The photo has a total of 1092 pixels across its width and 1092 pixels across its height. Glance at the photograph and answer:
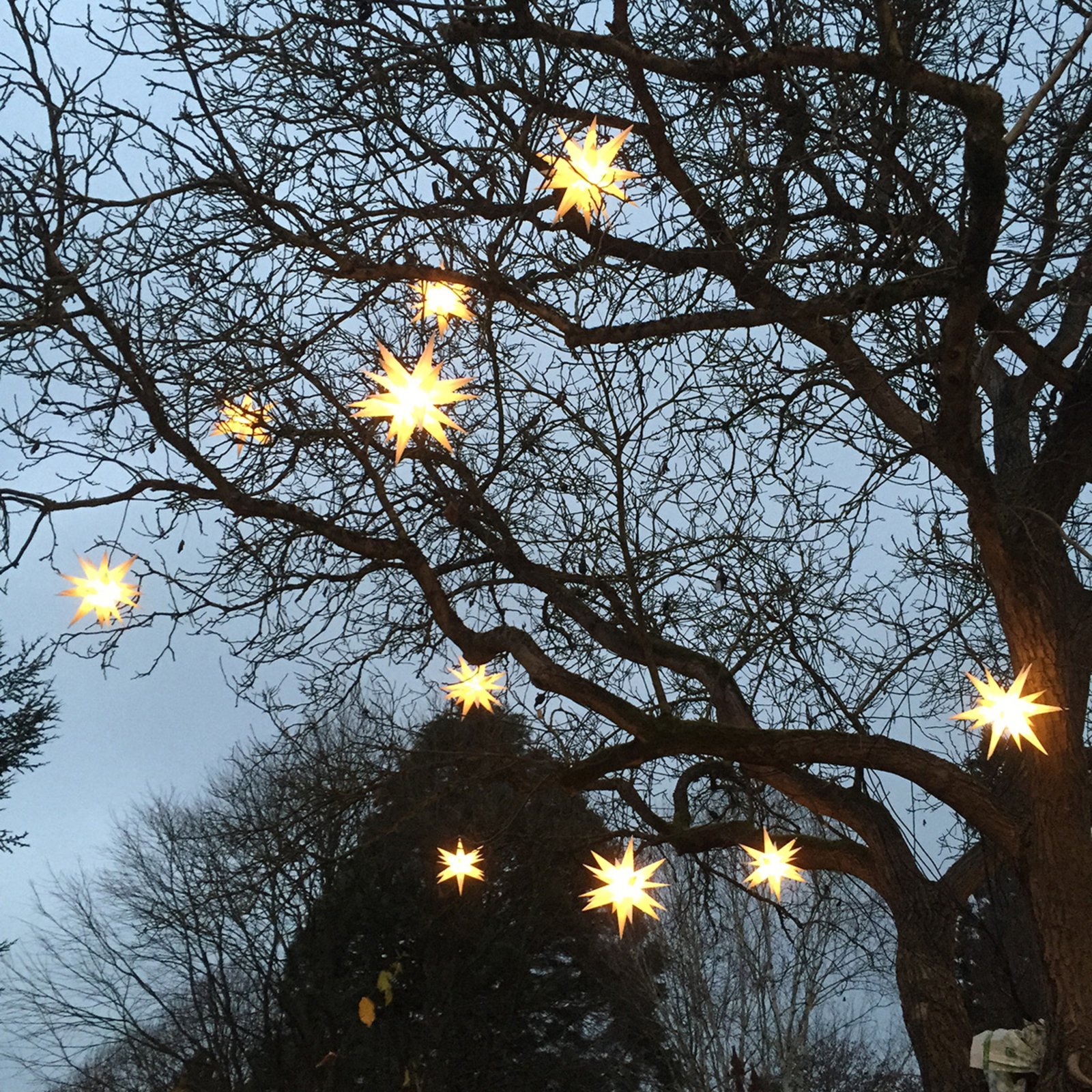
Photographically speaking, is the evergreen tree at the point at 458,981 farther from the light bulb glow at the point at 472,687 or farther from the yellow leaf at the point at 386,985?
the light bulb glow at the point at 472,687

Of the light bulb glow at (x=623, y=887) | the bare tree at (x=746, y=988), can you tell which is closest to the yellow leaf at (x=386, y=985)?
the bare tree at (x=746, y=988)

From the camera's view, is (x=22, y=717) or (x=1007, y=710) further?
(x=22, y=717)

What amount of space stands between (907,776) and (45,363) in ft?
14.6

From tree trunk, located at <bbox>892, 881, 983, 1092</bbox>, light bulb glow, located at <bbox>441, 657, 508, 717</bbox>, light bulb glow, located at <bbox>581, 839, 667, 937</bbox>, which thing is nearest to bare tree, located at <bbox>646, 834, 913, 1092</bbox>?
tree trunk, located at <bbox>892, 881, 983, 1092</bbox>

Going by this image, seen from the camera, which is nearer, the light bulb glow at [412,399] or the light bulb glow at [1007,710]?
the light bulb glow at [412,399]

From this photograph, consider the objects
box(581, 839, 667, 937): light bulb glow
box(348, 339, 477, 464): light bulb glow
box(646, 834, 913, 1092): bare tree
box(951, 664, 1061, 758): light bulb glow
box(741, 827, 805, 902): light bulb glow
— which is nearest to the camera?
box(348, 339, 477, 464): light bulb glow

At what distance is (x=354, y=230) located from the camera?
4.65 metres

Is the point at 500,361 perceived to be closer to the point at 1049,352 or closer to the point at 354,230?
the point at 354,230

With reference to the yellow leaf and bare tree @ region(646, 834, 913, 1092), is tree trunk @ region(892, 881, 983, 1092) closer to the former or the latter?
bare tree @ region(646, 834, 913, 1092)

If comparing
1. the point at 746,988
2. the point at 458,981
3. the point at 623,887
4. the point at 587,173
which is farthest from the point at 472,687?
the point at 458,981

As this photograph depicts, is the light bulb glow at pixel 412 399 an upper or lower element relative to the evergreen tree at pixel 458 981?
lower

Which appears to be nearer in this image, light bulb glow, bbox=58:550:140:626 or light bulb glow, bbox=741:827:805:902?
light bulb glow, bbox=58:550:140:626

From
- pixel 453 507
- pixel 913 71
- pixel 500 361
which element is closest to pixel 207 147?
pixel 500 361

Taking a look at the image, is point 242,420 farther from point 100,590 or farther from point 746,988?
point 746,988
